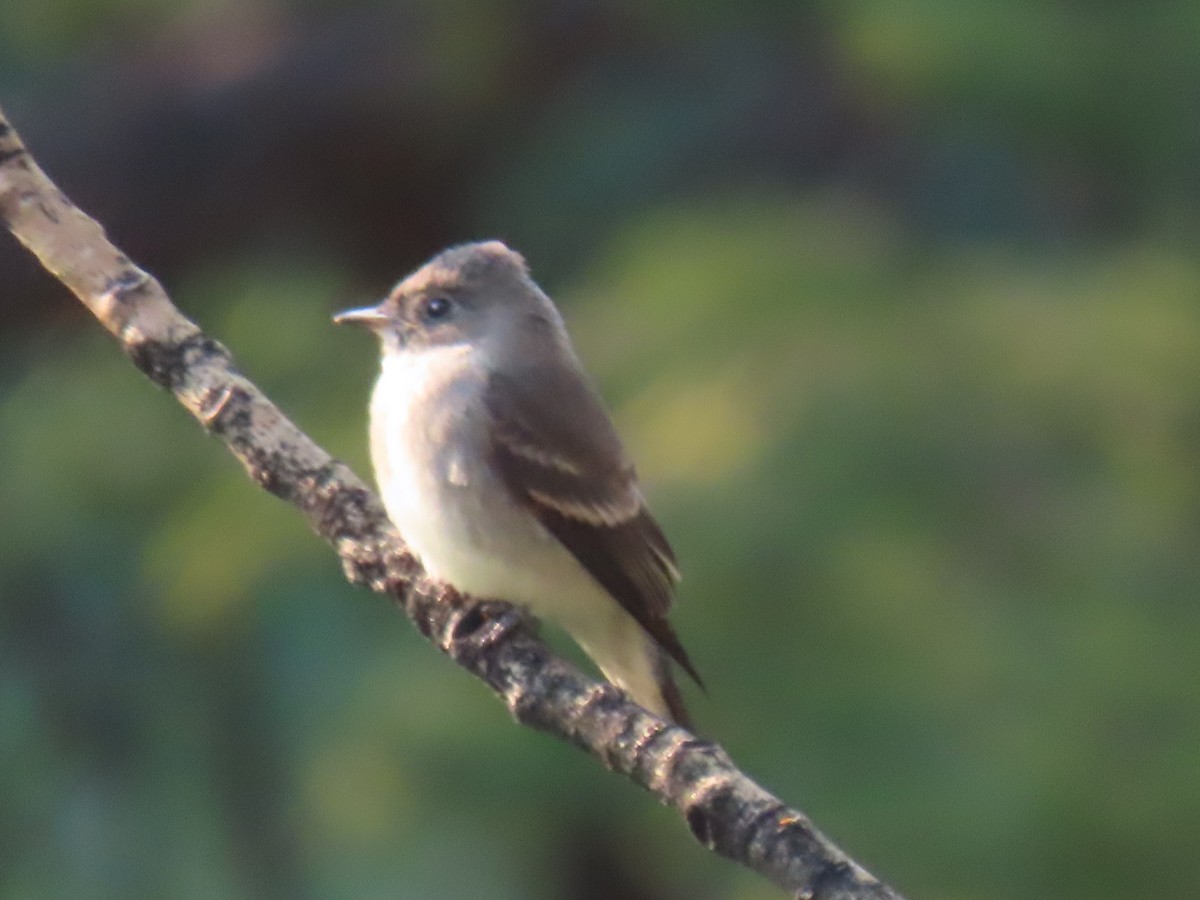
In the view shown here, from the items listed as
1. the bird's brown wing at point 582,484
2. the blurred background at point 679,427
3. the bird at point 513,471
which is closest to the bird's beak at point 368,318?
the bird at point 513,471

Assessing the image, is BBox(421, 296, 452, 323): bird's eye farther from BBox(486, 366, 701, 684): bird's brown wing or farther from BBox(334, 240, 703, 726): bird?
BBox(486, 366, 701, 684): bird's brown wing

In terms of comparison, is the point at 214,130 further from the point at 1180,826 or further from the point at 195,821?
the point at 1180,826

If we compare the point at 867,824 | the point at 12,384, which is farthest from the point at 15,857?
the point at 867,824

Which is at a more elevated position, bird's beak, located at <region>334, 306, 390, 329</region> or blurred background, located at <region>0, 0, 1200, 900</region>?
bird's beak, located at <region>334, 306, 390, 329</region>

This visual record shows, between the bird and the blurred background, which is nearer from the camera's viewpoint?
the bird

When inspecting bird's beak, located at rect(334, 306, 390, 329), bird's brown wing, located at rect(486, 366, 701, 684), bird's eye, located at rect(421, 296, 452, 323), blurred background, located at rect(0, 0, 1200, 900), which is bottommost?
blurred background, located at rect(0, 0, 1200, 900)

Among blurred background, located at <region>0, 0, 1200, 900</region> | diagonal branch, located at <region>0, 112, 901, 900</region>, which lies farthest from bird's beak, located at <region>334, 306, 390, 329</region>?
blurred background, located at <region>0, 0, 1200, 900</region>

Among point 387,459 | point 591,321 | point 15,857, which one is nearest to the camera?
point 387,459

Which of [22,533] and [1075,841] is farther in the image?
[22,533]

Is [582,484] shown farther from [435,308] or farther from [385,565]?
[385,565]
